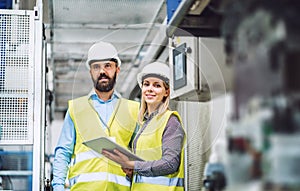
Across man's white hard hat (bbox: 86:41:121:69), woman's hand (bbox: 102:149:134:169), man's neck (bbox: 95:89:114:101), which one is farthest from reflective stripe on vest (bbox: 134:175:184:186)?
man's white hard hat (bbox: 86:41:121:69)

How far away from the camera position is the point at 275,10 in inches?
64.2

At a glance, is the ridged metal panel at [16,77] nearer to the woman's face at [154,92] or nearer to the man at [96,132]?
the man at [96,132]

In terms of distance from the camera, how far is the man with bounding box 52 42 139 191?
405cm

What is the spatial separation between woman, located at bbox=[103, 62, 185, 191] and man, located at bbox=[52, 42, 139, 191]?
89 millimetres

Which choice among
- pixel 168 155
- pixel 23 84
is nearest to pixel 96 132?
pixel 168 155

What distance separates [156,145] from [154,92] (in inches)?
13.1

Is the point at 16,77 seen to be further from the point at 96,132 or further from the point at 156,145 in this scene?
the point at 156,145

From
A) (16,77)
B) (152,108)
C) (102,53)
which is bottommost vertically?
(152,108)

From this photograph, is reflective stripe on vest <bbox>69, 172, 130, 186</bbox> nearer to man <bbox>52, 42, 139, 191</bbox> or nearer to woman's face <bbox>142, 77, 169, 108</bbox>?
man <bbox>52, 42, 139, 191</bbox>

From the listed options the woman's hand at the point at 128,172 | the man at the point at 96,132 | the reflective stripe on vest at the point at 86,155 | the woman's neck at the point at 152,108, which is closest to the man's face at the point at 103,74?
the man at the point at 96,132

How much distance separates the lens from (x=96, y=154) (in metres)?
4.03

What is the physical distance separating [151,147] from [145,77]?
48cm

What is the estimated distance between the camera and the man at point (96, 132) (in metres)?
4.05

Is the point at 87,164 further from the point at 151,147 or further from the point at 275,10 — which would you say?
the point at 275,10
